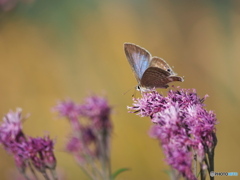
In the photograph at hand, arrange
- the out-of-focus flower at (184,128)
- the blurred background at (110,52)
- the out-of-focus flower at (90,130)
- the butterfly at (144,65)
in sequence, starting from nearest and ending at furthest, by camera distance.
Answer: the out-of-focus flower at (184,128)
the butterfly at (144,65)
the out-of-focus flower at (90,130)
the blurred background at (110,52)

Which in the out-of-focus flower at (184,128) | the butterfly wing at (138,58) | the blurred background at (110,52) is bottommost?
the out-of-focus flower at (184,128)

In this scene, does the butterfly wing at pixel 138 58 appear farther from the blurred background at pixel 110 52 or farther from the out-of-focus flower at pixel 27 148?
the blurred background at pixel 110 52

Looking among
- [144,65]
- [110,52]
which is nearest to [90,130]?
[144,65]

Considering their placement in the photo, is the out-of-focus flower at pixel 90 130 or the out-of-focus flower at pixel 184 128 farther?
the out-of-focus flower at pixel 90 130

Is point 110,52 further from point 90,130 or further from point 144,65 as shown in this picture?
point 144,65

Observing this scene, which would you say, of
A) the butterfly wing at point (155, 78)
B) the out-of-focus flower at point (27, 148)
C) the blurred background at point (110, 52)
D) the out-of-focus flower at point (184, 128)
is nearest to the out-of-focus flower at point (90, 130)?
the out-of-focus flower at point (27, 148)

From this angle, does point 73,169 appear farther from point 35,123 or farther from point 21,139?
point 21,139

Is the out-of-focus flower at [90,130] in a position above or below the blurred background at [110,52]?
below
